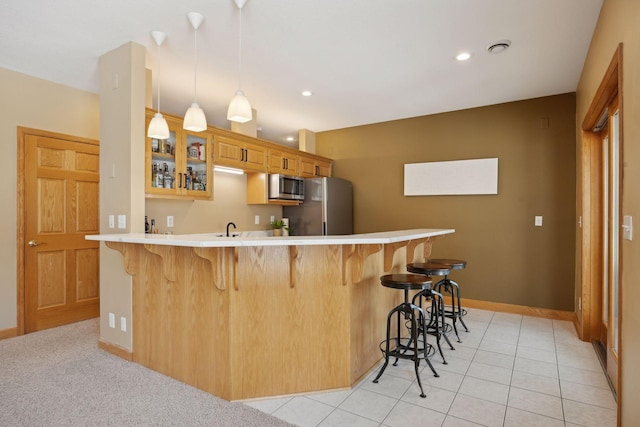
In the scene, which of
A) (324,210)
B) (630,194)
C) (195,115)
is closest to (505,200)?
(324,210)

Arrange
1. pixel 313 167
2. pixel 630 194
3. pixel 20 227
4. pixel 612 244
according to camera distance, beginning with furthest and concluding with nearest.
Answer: pixel 313 167 < pixel 20 227 < pixel 612 244 < pixel 630 194

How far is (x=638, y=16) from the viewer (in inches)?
60.6

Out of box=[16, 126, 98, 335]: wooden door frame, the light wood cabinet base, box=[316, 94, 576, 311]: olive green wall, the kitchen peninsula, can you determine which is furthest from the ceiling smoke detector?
box=[16, 126, 98, 335]: wooden door frame

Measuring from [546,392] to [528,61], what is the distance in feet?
9.06

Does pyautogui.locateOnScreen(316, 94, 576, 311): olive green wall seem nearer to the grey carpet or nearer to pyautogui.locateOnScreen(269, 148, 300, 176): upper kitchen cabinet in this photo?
pyautogui.locateOnScreen(269, 148, 300, 176): upper kitchen cabinet

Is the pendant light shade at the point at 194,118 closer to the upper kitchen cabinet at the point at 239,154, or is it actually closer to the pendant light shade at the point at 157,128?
the pendant light shade at the point at 157,128

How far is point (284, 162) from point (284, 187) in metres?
0.38

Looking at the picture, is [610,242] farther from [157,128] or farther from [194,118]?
[157,128]

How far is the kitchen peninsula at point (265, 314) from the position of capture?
7.20 feet

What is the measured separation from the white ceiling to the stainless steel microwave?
99cm

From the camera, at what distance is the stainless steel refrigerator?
4.98 m

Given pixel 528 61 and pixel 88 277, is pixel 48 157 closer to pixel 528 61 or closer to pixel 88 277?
pixel 88 277

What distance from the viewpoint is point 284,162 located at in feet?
16.1

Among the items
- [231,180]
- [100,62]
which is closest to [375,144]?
[231,180]
